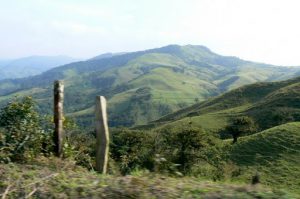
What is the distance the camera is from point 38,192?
9094 mm

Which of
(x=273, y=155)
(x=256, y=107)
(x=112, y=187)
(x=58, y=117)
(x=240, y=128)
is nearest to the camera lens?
(x=112, y=187)

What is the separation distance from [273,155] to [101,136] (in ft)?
169

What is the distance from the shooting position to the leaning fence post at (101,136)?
11516 mm

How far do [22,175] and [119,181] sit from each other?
2.60m

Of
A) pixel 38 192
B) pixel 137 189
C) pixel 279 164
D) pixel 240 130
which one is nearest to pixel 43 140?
pixel 38 192

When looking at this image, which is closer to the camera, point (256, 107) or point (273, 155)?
point (273, 155)

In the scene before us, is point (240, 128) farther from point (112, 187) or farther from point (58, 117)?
point (112, 187)

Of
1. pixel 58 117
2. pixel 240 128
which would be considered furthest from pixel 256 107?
pixel 58 117

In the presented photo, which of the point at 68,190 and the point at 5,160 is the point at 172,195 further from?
the point at 5,160

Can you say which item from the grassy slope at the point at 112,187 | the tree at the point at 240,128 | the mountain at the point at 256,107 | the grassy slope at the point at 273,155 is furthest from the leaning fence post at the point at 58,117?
the mountain at the point at 256,107

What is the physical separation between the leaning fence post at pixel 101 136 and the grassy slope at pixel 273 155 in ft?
121

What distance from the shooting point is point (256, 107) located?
5315 inches

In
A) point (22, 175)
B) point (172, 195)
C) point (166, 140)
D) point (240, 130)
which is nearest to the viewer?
point (172, 195)

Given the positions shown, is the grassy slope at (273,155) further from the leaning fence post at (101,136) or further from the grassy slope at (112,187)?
the grassy slope at (112,187)
